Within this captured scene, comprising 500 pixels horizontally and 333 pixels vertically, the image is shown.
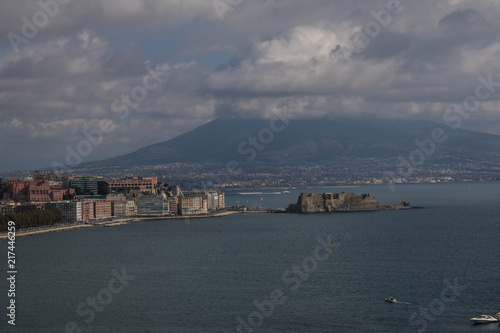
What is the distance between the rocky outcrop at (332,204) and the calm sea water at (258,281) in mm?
23489

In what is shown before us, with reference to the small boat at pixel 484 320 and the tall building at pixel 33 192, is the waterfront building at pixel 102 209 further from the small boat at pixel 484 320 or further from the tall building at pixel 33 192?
the small boat at pixel 484 320

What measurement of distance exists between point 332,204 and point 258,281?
4396 cm

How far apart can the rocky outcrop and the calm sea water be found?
77.1ft

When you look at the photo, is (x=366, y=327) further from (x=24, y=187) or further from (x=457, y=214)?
(x=24, y=187)

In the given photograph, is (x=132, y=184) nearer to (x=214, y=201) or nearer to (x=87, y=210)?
(x=214, y=201)

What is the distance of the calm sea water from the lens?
64.9 ft

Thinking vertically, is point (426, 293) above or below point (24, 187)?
below

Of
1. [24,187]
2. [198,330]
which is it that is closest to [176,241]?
[198,330]

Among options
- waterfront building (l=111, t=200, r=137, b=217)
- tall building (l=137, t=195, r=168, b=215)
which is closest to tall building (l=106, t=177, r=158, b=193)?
tall building (l=137, t=195, r=168, b=215)

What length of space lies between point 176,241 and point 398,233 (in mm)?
12778

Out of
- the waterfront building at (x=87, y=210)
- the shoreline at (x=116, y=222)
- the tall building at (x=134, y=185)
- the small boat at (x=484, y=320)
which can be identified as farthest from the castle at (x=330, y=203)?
the small boat at (x=484, y=320)

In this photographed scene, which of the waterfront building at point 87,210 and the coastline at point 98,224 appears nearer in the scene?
the coastline at point 98,224

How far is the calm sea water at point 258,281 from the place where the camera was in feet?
64.9

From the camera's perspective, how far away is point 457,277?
25.7m
